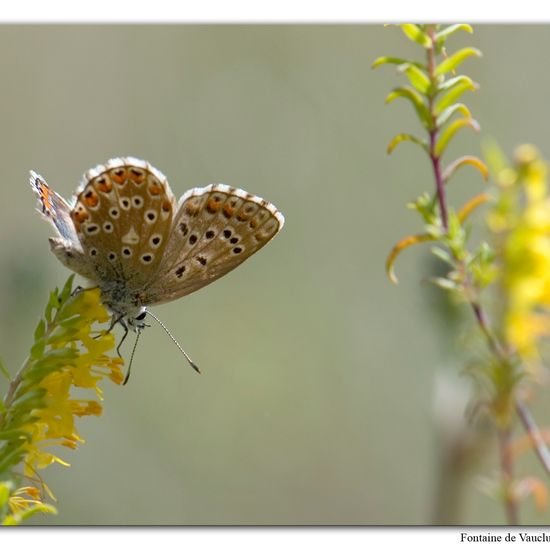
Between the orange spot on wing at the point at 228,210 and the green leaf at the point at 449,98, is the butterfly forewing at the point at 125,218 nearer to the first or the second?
the orange spot on wing at the point at 228,210

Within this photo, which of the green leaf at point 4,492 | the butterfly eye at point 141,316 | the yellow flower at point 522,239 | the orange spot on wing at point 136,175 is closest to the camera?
the green leaf at point 4,492

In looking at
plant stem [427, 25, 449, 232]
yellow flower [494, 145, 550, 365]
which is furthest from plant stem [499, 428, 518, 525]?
plant stem [427, 25, 449, 232]

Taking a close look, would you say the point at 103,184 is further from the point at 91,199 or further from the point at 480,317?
the point at 480,317

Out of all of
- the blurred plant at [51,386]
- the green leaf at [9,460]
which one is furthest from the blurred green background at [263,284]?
the green leaf at [9,460]

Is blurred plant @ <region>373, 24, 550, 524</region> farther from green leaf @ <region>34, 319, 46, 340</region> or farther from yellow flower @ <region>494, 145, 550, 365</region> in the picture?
green leaf @ <region>34, 319, 46, 340</region>

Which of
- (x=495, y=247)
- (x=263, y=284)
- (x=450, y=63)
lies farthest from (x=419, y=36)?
(x=263, y=284)

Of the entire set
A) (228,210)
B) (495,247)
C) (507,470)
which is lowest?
(507,470)

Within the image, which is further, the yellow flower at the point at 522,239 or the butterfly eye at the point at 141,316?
the butterfly eye at the point at 141,316
